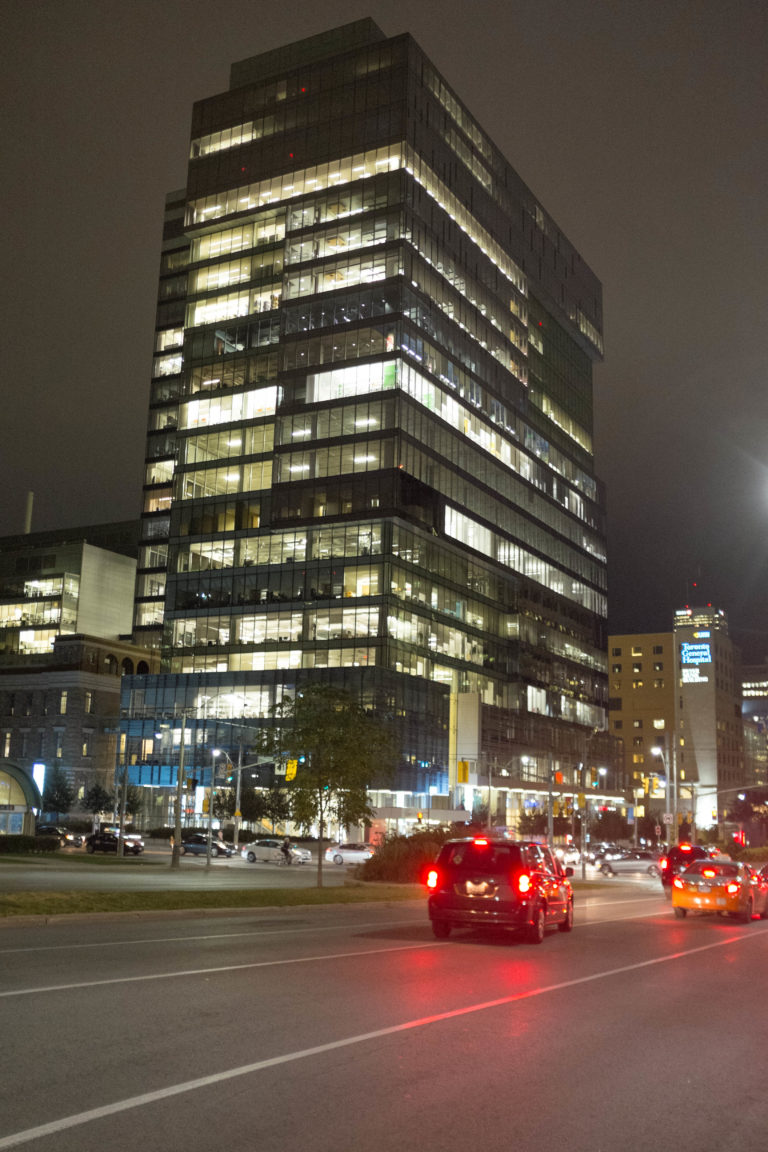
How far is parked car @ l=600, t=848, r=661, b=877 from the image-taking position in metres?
67.2

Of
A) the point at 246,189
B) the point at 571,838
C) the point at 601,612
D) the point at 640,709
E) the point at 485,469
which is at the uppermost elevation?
the point at 246,189

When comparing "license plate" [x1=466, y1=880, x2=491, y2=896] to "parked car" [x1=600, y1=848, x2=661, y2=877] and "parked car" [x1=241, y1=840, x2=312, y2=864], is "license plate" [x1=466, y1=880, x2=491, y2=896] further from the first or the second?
"parked car" [x1=241, y1=840, x2=312, y2=864]

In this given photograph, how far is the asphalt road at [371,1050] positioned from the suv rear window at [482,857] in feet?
8.12

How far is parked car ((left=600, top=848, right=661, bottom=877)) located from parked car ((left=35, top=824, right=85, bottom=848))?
38943 millimetres

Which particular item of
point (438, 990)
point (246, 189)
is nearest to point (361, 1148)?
point (438, 990)

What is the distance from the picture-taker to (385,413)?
10650cm

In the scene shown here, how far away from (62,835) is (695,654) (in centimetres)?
12908

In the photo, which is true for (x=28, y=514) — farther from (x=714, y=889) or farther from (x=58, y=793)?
(x=714, y=889)

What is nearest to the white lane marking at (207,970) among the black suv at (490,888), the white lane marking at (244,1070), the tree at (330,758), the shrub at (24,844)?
the black suv at (490,888)

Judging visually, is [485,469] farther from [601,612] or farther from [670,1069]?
[670,1069]

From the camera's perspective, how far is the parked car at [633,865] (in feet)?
221

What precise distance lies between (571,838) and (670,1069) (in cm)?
10452

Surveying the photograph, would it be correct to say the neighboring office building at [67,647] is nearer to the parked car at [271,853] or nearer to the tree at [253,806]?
the tree at [253,806]

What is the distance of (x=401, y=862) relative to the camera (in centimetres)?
4222
